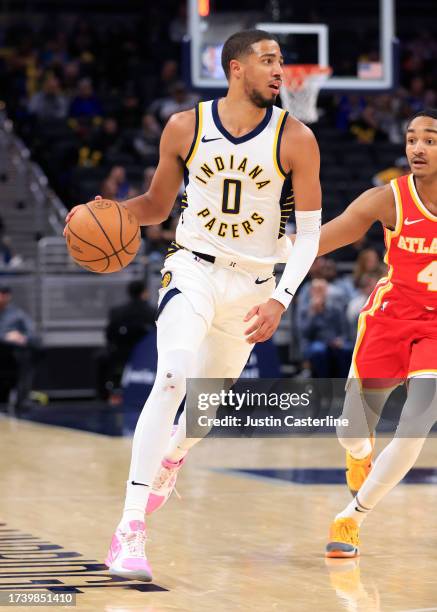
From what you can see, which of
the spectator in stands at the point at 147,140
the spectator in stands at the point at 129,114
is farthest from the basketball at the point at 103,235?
the spectator in stands at the point at 129,114

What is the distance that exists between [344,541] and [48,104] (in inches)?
599

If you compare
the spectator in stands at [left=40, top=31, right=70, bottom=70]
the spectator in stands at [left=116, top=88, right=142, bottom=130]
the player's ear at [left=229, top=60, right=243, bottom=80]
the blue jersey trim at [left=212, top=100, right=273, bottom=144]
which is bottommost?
the blue jersey trim at [left=212, top=100, right=273, bottom=144]

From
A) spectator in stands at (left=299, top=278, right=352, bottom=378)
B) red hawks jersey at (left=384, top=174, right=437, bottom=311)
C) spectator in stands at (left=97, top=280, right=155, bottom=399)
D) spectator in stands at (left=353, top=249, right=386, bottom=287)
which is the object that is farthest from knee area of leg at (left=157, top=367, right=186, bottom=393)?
spectator in stands at (left=97, top=280, right=155, bottom=399)

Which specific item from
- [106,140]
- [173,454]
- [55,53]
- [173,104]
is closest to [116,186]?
[106,140]

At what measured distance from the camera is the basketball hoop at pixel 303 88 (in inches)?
547

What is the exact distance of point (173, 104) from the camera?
20.0 meters

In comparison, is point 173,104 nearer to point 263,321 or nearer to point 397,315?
point 397,315

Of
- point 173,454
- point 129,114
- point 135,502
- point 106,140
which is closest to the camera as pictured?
point 135,502

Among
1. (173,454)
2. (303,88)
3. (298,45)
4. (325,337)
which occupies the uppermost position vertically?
(298,45)

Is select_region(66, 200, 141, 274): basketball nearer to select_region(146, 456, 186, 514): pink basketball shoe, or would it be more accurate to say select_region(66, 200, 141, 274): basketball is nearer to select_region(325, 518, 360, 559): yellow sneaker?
select_region(146, 456, 186, 514): pink basketball shoe

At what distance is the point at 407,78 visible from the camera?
23.2 meters

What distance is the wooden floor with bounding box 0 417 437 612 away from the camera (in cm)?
503

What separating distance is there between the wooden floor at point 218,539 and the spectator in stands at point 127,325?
4.55m

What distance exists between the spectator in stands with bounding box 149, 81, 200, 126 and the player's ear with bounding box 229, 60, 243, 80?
46.2ft
